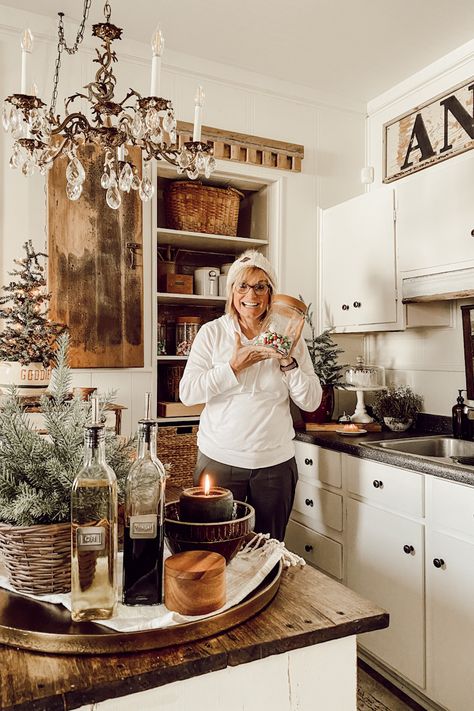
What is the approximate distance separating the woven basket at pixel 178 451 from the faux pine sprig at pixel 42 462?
1.91 metres

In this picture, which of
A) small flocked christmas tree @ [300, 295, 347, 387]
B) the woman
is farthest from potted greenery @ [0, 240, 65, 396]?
small flocked christmas tree @ [300, 295, 347, 387]

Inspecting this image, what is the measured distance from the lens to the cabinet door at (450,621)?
2.00 meters

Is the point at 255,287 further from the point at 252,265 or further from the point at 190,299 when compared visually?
the point at 190,299

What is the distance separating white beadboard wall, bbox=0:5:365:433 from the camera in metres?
2.72

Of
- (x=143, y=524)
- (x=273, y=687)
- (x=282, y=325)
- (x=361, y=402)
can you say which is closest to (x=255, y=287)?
(x=282, y=325)

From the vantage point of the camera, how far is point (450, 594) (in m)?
2.08

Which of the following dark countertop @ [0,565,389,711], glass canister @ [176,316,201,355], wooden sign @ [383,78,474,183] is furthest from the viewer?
glass canister @ [176,316,201,355]

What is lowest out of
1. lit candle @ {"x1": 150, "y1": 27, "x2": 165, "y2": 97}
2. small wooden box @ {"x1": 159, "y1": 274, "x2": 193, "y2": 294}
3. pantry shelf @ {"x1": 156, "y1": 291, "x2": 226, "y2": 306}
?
pantry shelf @ {"x1": 156, "y1": 291, "x2": 226, "y2": 306}

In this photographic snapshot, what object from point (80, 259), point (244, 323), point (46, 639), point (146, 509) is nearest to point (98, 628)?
point (46, 639)

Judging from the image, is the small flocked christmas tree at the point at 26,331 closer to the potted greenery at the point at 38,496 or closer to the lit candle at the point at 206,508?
the potted greenery at the point at 38,496

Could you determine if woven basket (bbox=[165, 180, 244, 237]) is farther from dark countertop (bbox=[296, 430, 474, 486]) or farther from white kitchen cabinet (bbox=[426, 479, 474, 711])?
white kitchen cabinet (bbox=[426, 479, 474, 711])

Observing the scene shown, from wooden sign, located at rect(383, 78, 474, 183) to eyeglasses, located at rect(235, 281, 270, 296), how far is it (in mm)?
1349

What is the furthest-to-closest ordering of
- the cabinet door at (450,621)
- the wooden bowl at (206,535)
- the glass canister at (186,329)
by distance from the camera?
the glass canister at (186,329) → the cabinet door at (450,621) → the wooden bowl at (206,535)

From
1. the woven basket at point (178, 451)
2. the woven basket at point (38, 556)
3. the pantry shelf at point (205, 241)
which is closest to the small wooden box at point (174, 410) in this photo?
the woven basket at point (178, 451)
